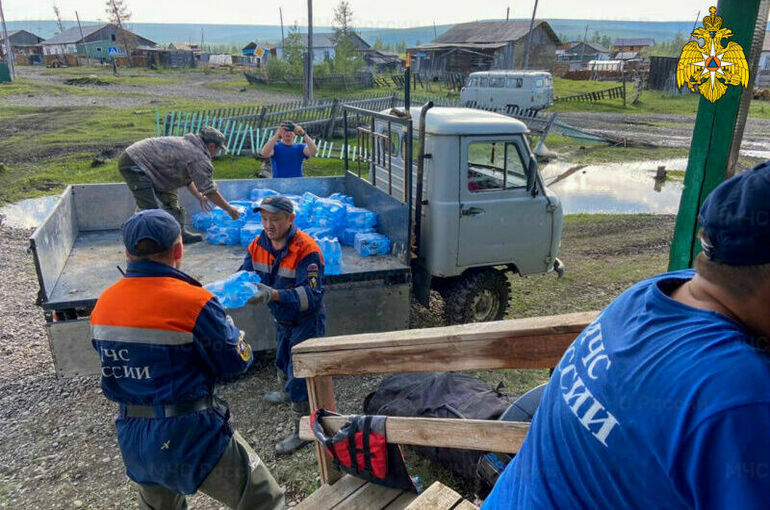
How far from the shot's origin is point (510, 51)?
144 ft

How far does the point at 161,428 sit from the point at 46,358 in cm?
346

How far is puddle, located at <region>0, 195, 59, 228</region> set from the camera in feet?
33.0

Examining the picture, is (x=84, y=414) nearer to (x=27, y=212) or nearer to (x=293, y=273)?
(x=293, y=273)

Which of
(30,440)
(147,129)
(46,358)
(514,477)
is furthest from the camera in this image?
(147,129)

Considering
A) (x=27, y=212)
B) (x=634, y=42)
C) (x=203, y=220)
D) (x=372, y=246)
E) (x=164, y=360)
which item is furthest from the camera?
(x=634, y=42)

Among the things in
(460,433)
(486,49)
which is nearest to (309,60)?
(460,433)

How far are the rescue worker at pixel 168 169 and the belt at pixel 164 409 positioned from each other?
3.31 meters

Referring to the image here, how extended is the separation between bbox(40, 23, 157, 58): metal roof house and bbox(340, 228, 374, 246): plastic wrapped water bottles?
76.1 meters

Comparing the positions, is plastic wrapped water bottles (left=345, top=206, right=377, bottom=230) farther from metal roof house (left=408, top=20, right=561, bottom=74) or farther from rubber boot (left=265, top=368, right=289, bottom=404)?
metal roof house (left=408, top=20, right=561, bottom=74)

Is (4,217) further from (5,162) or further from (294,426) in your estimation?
(294,426)

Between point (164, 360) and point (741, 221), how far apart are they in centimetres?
229

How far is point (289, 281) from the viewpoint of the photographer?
3.99 m

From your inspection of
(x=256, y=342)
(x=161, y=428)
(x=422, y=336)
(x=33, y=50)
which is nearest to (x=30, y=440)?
(x=256, y=342)

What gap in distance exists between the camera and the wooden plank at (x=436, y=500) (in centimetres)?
223
